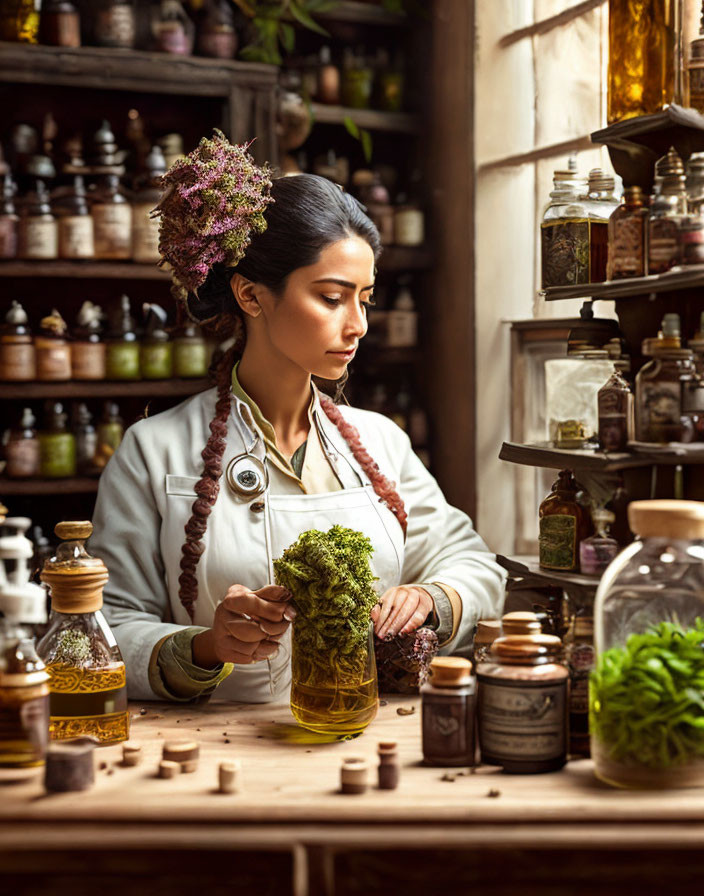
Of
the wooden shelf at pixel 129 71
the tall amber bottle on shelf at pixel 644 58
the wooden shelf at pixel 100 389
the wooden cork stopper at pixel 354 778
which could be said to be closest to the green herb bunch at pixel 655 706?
the wooden cork stopper at pixel 354 778

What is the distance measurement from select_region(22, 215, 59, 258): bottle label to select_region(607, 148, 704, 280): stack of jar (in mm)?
1836

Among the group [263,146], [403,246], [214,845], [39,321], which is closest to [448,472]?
[403,246]

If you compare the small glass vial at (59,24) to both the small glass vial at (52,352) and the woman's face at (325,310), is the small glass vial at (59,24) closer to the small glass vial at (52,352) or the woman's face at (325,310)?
the small glass vial at (52,352)

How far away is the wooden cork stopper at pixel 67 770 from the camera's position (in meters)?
1.07

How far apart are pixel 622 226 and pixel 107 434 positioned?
1891mm

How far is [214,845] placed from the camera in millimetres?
995

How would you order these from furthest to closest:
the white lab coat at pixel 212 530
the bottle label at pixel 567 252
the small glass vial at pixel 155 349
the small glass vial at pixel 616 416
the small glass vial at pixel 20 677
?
the small glass vial at pixel 155 349 → the white lab coat at pixel 212 530 → the bottle label at pixel 567 252 → the small glass vial at pixel 616 416 → the small glass vial at pixel 20 677

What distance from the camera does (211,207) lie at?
5.40 feet

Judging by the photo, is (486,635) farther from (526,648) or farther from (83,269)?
(83,269)

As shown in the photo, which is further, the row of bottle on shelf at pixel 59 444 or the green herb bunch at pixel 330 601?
the row of bottle on shelf at pixel 59 444

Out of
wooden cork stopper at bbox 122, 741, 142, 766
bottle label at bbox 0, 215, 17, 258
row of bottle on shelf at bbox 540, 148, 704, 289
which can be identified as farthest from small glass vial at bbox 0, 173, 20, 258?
wooden cork stopper at bbox 122, 741, 142, 766

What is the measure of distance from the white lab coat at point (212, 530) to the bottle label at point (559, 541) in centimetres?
24

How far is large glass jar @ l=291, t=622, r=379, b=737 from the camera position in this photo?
49.3 inches

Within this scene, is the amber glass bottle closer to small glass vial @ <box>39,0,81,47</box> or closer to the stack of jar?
the stack of jar
